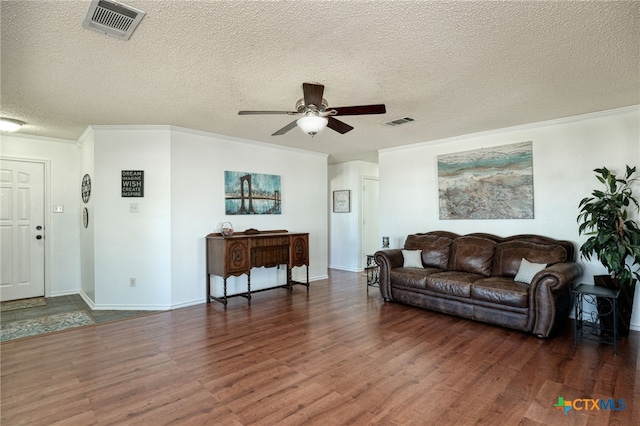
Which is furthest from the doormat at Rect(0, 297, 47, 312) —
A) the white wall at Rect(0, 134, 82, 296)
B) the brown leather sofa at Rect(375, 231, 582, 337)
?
the brown leather sofa at Rect(375, 231, 582, 337)

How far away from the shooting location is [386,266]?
4809 millimetres

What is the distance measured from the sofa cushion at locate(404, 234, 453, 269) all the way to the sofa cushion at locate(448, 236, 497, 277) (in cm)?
8

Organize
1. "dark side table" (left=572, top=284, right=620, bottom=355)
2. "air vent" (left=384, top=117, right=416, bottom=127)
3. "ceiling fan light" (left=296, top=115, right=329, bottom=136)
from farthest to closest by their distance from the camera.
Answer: "air vent" (left=384, top=117, right=416, bottom=127) < "dark side table" (left=572, top=284, right=620, bottom=355) < "ceiling fan light" (left=296, top=115, right=329, bottom=136)

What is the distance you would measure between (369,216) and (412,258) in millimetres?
2993

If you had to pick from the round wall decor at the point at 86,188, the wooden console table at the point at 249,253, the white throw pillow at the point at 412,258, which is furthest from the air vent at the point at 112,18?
the white throw pillow at the point at 412,258

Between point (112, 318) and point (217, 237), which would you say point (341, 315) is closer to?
point (217, 237)

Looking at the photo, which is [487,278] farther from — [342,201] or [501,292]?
[342,201]

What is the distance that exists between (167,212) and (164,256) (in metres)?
0.59

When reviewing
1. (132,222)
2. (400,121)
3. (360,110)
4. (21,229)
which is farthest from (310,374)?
(21,229)

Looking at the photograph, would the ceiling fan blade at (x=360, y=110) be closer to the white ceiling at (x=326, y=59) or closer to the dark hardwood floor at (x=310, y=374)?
the white ceiling at (x=326, y=59)

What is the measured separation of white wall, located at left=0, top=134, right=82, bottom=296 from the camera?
5168 millimetres

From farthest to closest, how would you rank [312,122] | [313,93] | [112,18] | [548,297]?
1. [548,297]
2. [312,122]
3. [313,93]
4. [112,18]

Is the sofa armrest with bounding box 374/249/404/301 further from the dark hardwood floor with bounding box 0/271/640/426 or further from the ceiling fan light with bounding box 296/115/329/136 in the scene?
the ceiling fan light with bounding box 296/115/329/136

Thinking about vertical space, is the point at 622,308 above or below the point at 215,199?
below
